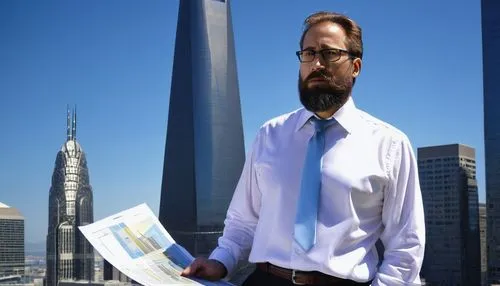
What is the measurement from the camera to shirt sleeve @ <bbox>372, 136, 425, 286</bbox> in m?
1.80

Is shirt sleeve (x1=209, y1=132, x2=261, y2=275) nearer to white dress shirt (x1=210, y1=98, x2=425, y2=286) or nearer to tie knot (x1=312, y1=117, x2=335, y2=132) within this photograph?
white dress shirt (x1=210, y1=98, x2=425, y2=286)

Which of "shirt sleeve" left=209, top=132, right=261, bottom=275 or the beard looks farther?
"shirt sleeve" left=209, top=132, right=261, bottom=275

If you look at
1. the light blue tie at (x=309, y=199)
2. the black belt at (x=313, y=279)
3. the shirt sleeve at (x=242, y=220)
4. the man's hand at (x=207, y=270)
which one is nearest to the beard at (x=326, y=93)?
the light blue tie at (x=309, y=199)

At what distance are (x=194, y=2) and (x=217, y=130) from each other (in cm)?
993

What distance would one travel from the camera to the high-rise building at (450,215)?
221 ft

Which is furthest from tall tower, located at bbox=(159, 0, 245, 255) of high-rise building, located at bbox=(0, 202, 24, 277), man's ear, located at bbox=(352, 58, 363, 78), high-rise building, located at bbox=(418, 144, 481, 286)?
man's ear, located at bbox=(352, 58, 363, 78)

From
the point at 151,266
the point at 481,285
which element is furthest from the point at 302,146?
the point at 481,285

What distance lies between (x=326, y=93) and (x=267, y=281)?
580 mm

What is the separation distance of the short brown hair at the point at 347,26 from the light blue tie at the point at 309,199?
0.96 feet

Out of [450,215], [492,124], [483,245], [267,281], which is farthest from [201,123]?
[267,281]

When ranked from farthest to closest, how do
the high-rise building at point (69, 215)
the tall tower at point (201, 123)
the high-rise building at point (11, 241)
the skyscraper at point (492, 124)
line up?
the high-rise building at point (11, 241) < the high-rise building at point (69, 215) < the skyscraper at point (492, 124) < the tall tower at point (201, 123)

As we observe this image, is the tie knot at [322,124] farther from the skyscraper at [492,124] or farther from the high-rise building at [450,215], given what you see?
the high-rise building at [450,215]

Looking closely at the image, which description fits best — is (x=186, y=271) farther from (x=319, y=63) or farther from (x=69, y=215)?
(x=69, y=215)

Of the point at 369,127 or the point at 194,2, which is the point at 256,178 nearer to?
the point at 369,127
